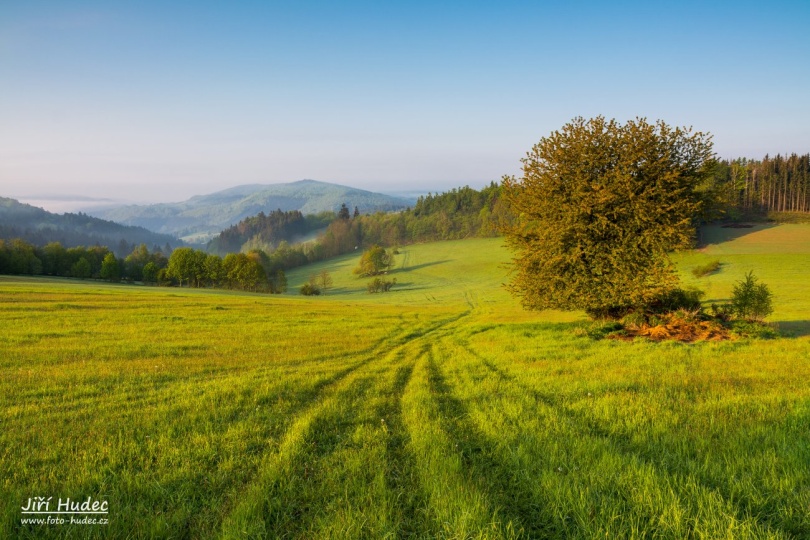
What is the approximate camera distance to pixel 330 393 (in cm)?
943

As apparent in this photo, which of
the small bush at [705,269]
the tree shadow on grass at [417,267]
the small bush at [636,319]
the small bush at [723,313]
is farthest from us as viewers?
the tree shadow on grass at [417,267]

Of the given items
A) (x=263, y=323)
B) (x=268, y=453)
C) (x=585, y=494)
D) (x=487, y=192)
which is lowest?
(x=263, y=323)

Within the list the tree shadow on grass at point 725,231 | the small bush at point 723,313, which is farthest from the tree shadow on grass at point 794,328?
the tree shadow on grass at point 725,231

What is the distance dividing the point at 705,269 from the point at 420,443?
83906mm

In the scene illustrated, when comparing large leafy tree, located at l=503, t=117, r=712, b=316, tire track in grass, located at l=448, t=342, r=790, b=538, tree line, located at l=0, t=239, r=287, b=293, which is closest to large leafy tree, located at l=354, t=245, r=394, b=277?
tree line, located at l=0, t=239, r=287, b=293

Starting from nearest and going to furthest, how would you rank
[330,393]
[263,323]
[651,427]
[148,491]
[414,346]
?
[148,491] → [651,427] → [330,393] → [414,346] → [263,323]

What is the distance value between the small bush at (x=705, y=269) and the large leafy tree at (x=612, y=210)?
203ft

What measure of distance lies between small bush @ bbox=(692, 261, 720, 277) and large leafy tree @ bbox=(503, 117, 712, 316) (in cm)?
6194

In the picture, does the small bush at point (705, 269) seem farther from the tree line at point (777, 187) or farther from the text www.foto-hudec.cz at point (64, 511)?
the text www.foto-hudec.cz at point (64, 511)

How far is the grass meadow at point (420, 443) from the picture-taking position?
3.80 meters

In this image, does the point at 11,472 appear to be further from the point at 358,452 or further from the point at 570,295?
the point at 570,295

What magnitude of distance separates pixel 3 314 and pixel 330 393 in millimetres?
29453

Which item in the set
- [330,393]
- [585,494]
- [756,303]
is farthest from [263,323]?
[756,303]

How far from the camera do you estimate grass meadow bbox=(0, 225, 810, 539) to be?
380cm
